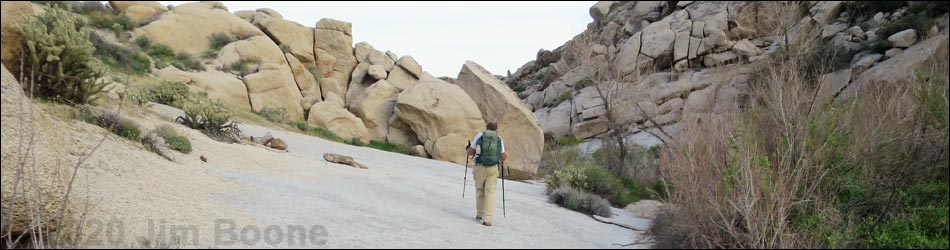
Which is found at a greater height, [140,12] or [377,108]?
[140,12]

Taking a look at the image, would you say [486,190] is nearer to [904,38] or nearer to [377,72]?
[377,72]

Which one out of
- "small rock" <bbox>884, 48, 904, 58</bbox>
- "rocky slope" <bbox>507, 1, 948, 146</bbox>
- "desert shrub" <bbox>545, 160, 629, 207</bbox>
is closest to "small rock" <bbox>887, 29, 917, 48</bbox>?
"rocky slope" <bbox>507, 1, 948, 146</bbox>

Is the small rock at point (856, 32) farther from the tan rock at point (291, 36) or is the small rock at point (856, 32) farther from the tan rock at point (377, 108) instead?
the tan rock at point (291, 36)

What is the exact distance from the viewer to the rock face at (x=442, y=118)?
1992cm

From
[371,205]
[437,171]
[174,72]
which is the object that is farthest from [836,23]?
[174,72]

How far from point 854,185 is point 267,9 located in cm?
3014

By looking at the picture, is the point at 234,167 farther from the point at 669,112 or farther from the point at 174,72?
the point at 669,112

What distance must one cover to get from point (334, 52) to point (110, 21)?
10019mm

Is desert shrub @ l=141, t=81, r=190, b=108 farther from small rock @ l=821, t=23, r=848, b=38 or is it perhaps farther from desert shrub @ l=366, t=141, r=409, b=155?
small rock @ l=821, t=23, r=848, b=38

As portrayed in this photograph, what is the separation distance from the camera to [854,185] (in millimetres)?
7262

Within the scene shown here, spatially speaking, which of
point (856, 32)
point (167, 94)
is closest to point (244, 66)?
point (167, 94)

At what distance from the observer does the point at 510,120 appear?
20375mm

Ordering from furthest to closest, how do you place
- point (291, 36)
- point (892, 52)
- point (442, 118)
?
point (291, 36) < point (892, 52) < point (442, 118)

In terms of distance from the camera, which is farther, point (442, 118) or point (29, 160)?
point (442, 118)
